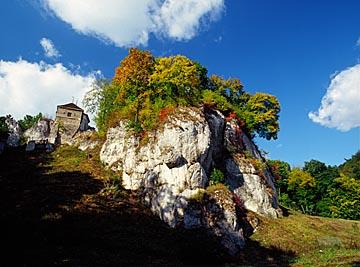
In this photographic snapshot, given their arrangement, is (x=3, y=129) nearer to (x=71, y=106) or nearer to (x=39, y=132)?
(x=39, y=132)

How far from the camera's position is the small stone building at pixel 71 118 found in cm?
5512

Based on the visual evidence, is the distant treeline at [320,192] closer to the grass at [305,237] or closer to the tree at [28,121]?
the grass at [305,237]

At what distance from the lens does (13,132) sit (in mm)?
52438

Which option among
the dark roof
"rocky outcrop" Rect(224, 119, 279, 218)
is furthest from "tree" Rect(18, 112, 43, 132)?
"rocky outcrop" Rect(224, 119, 279, 218)

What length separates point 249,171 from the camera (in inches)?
1558

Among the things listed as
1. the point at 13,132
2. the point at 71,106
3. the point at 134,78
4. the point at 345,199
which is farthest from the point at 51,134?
the point at 345,199

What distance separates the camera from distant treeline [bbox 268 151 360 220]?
6288cm

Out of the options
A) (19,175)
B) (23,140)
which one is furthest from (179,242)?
(23,140)

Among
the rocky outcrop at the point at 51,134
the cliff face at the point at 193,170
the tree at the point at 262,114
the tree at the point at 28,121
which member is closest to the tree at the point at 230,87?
the tree at the point at 262,114

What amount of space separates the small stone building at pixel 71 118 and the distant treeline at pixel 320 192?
3885cm

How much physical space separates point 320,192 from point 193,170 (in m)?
47.7

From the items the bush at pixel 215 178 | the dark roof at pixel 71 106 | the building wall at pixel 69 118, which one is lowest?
the bush at pixel 215 178

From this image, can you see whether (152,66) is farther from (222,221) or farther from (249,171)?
(222,221)

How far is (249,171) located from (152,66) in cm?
1780
